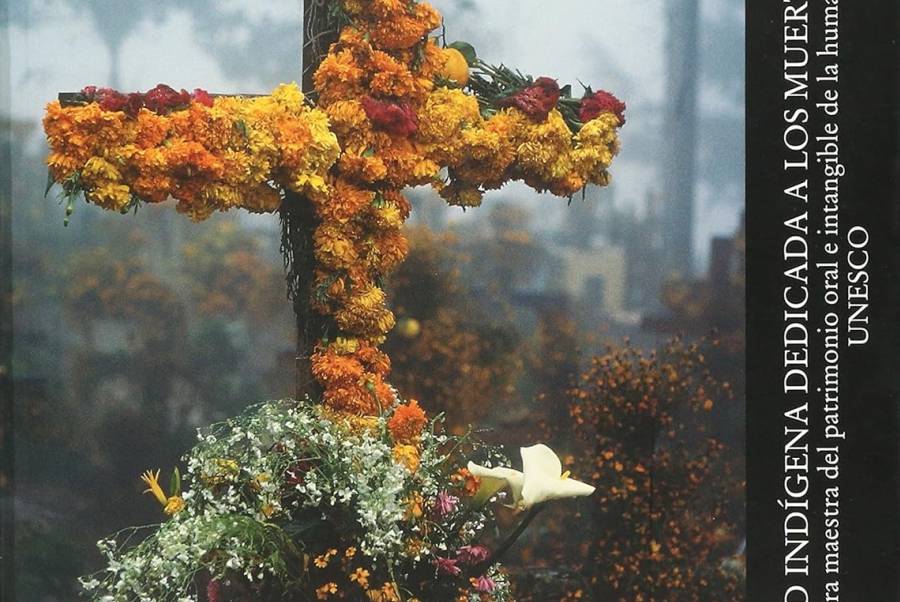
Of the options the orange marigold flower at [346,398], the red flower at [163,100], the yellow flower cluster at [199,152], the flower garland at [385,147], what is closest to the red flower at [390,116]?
the flower garland at [385,147]

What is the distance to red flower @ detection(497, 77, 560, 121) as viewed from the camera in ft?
11.2

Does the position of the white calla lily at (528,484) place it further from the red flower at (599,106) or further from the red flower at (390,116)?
the red flower at (599,106)

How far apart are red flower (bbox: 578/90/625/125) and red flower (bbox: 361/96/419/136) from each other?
22.5 inches

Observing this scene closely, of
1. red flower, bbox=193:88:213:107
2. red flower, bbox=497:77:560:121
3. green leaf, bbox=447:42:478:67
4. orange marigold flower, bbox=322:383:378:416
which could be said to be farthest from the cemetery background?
red flower, bbox=193:88:213:107

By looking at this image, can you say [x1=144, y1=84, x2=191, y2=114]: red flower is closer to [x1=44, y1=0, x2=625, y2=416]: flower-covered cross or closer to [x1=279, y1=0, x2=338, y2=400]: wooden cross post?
[x1=44, y1=0, x2=625, y2=416]: flower-covered cross

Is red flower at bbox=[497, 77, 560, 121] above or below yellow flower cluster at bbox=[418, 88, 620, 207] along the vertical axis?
above

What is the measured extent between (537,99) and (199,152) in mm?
1033

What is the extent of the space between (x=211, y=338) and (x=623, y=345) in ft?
4.55

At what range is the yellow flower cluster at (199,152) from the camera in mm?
3000

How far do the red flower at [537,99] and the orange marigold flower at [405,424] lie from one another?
955mm

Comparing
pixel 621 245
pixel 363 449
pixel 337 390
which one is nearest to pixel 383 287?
pixel 337 390

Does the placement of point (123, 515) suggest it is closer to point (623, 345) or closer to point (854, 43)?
point (623, 345)

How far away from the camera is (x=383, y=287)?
3512 mm

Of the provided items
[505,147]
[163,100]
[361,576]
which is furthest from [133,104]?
[361,576]
